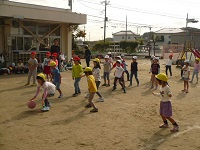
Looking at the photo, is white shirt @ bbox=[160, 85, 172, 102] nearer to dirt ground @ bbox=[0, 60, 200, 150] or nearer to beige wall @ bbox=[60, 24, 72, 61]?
dirt ground @ bbox=[0, 60, 200, 150]

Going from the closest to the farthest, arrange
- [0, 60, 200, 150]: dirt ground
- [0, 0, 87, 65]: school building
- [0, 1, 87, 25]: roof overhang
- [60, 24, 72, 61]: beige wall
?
[0, 60, 200, 150]: dirt ground < [0, 1, 87, 25]: roof overhang < [0, 0, 87, 65]: school building < [60, 24, 72, 61]: beige wall

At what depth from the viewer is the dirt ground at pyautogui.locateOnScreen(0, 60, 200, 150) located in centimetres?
498

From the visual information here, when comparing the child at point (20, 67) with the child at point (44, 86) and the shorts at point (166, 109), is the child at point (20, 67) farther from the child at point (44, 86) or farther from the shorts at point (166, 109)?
the shorts at point (166, 109)

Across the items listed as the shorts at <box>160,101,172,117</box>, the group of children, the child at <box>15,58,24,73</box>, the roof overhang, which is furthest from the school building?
the shorts at <box>160,101,172,117</box>

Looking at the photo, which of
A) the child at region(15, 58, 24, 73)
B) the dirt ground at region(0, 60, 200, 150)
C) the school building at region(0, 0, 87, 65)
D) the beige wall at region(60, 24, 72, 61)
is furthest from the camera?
the beige wall at region(60, 24, 72, 61)

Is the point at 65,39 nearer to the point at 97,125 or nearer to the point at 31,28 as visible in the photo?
the point at 31,28

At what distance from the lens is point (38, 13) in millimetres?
16031

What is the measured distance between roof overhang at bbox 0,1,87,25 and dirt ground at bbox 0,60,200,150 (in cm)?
728

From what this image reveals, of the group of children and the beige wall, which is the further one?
the beige wall

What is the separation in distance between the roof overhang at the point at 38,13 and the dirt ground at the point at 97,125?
7.28 metres

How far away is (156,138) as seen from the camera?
17.5ft

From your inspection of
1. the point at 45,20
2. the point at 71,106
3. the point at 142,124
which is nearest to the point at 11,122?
the point at 71,106

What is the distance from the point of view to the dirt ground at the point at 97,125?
4.98 meters

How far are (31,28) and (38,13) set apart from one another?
1772 mm
